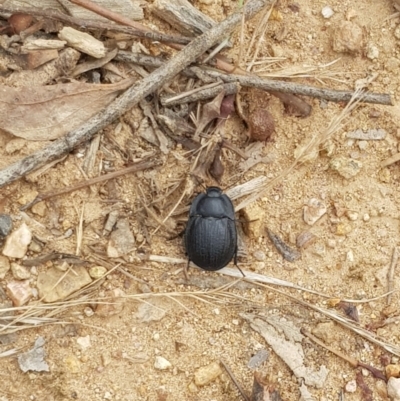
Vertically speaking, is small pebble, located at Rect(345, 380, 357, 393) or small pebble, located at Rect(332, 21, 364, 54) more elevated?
small pebble, located at Rect(332, 21, 364, 54)

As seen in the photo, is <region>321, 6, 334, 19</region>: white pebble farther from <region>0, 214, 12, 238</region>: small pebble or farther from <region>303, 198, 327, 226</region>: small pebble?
<region>0, 214, 12, 238</region>: small pebble

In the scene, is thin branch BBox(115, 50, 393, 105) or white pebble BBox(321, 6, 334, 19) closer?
thin branch BBox(115, 50, 393, 105)

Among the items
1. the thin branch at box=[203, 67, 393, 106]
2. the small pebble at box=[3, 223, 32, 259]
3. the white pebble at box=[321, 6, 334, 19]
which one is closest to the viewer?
the small pebble at box=[3, 223, 32, 259]

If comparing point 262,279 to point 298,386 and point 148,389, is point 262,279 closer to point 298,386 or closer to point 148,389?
point 298,386

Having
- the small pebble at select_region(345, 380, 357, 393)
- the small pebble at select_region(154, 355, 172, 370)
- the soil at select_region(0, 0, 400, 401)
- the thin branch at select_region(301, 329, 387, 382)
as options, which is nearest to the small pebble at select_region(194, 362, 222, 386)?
the soil at select_region(0, 0, 400, 401)

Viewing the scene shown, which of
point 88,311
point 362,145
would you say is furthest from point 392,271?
point 88,311

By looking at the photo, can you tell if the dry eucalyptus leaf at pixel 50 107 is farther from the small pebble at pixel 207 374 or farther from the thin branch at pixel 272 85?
the small pebble at pixel 207 374
